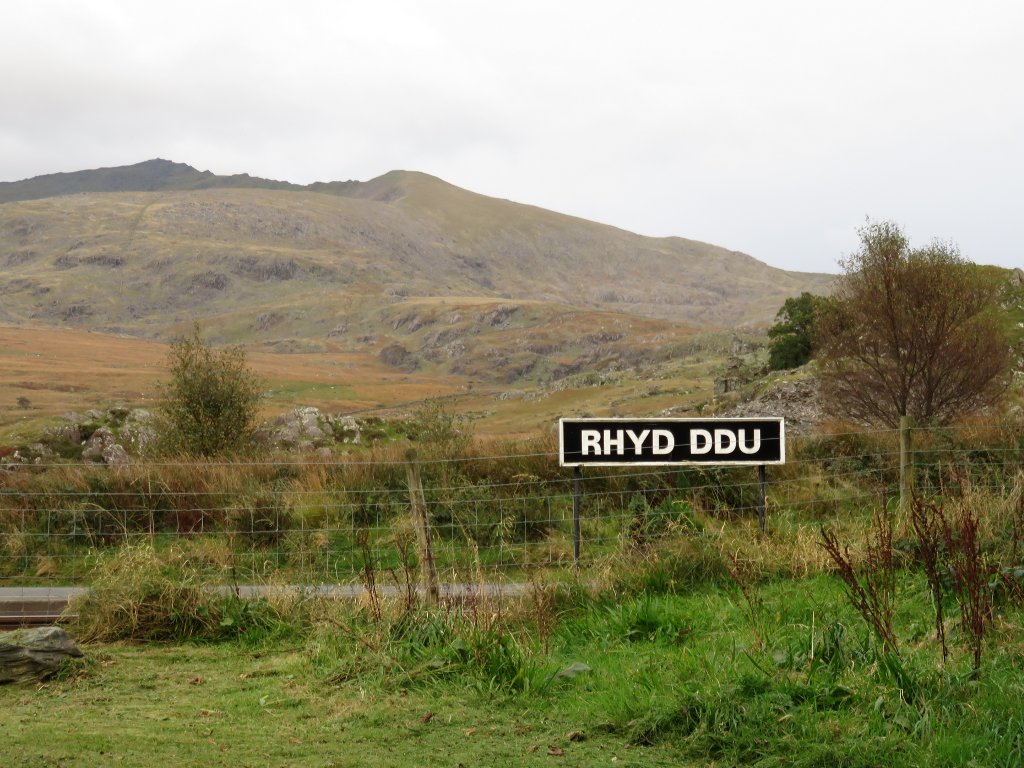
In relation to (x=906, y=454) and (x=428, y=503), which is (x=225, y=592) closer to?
(x=428, y=503)

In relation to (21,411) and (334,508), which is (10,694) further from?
(21,411)

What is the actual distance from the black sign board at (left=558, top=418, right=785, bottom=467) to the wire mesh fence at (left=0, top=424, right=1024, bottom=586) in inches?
28.6

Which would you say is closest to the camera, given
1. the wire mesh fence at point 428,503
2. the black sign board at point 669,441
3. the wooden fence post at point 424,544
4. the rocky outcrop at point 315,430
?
the wooden fence post at point 424,544

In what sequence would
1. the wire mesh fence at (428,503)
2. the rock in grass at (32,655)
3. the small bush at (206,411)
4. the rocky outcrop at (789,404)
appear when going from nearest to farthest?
the rock in grass at (32,655) < the wire mesh fence at (428,503) < the small bush at (206,411) < the rocky outcrop at (789,404)

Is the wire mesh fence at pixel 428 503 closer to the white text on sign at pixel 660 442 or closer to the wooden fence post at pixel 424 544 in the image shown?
the white text on sign at pixel 660 442

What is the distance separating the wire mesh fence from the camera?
11.7 m

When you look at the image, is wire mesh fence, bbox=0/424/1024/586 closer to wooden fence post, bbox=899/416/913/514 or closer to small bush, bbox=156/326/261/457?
wooden fence post, bbox=899/416/913/514

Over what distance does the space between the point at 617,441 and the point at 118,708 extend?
20.7 feet

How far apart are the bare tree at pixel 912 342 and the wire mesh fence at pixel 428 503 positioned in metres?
8.02

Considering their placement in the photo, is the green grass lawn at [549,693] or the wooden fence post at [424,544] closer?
the green grass lawn at [549,693]

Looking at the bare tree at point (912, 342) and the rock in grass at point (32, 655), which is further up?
the bare tree at point (912, 342)

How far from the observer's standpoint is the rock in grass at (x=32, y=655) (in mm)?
7398

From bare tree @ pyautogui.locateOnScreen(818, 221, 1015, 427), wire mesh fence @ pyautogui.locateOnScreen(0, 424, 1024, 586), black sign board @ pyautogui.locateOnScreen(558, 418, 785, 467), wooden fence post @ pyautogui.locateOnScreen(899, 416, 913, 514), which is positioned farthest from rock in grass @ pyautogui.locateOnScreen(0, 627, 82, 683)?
bare tree @ pyautogui.locateOnScreen(818, 221, 1015, 427)

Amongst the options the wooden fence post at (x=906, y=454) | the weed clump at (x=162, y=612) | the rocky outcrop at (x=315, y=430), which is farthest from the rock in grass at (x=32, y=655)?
the rocky outcrop at (x=315, y=430)
